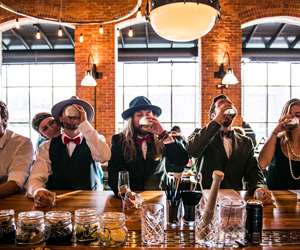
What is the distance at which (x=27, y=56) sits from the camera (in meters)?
10.7

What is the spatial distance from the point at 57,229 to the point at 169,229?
48 centimetres

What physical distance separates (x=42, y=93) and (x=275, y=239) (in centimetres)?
1201

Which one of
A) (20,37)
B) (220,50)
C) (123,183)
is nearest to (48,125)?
(123,183)

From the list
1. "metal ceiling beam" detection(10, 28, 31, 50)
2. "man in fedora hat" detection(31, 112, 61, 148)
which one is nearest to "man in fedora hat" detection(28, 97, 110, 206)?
"man in fedora hat" detection(31, 112, 61, 148)

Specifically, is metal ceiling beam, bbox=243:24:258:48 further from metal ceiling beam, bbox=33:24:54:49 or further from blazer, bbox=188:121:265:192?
blazer, bbox=188:121:265:192

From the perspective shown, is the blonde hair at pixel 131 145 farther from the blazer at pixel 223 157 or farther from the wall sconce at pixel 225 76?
the wall sconce at pixel 225 76

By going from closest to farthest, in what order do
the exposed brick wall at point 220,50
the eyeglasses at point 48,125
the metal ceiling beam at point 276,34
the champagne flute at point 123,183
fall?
the champagne flute at point 123,183 → the eyeglasses at point 48,125 → the exposed brick wall at point 220,50 → the metal ceiling beam at point 276,34

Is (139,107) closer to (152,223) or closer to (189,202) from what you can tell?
(189,202)

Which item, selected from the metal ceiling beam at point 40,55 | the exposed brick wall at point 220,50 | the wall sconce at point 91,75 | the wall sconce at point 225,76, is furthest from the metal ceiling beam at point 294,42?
the metal ceiling beam at point 40,55

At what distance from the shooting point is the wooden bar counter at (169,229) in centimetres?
139

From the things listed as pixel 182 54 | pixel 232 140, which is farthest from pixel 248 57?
pixel 232 140

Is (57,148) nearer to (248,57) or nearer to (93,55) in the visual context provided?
(93,55)

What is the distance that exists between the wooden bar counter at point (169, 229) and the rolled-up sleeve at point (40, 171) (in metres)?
0.09

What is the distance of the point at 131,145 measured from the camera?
2432mm
